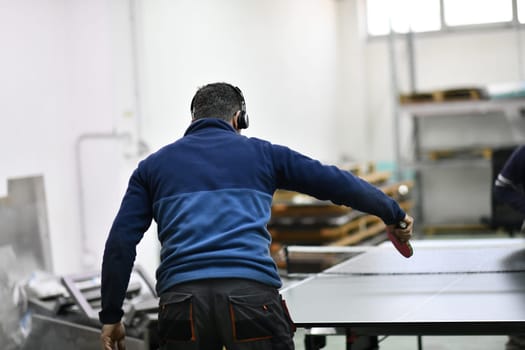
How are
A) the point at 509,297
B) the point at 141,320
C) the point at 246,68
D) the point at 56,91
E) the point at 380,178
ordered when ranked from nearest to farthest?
the point at 509,297 → the point at 141,320 → the point at 56,91 → the point at 246,68 → the point at 380,178

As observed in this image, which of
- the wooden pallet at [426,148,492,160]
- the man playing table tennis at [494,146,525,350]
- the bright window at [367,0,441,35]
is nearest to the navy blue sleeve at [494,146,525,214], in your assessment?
the man playing table tennis at [494,146,525,350]

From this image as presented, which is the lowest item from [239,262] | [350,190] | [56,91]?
[239,262]

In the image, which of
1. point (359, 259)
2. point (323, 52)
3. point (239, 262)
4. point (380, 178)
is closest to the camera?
point (239, 262)

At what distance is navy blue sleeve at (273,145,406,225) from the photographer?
2.83 metres

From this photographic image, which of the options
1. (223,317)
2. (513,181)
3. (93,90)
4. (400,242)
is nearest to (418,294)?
(400,242)

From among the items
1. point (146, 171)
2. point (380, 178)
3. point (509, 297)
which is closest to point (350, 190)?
point (146, 171)

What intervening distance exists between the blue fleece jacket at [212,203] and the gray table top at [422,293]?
0.47 metres

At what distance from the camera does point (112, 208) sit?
21.5 feet

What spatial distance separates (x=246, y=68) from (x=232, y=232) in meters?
6.16

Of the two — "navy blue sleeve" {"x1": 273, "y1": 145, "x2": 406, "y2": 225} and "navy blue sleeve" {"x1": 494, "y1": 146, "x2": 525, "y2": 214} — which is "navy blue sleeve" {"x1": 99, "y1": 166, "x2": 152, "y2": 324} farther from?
"navy blue sleeve" {"x1": 494, "y1": 146, "x2": 525, "y2": 214}

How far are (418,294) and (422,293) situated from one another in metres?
0.03

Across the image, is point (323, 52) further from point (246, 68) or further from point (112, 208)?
point (112, 208)

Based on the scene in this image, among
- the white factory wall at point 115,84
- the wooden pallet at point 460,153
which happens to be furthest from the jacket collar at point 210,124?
the wooden pallet at point 460,153

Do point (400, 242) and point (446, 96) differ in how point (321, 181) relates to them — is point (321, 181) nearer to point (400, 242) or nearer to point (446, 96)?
point (400, 242)
